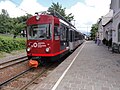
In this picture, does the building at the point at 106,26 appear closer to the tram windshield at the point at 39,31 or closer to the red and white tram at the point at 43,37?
the red and white tram at the point at 43,37

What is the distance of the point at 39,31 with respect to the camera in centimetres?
1149

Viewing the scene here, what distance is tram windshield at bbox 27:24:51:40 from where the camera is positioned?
11292 mm

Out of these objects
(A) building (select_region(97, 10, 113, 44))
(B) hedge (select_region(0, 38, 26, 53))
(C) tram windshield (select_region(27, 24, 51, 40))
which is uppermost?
(A) building (select_region(97, 10, 113, 44))

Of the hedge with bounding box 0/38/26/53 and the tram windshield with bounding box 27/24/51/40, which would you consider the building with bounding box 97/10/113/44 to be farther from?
the tram windshield with bounding box 27/24/51/40

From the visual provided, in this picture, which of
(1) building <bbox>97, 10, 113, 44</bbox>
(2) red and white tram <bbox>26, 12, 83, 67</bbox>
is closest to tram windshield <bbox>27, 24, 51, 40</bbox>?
(2) red and white tram <bbox>26, 12, 83, 67</bbox>

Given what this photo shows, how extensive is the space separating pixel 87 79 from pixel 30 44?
4930 mm

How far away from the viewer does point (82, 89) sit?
6.37 metres

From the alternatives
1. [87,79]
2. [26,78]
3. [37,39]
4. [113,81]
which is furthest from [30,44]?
[113,81]

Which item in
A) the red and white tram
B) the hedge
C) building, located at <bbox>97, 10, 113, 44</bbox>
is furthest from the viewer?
building, located at <bbox>97, 10, 113, 44</bbox>

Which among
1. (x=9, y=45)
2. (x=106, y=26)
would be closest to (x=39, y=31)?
(x=9, y=45)

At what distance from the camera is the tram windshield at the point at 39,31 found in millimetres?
11292

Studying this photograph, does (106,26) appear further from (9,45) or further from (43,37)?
(43,37)

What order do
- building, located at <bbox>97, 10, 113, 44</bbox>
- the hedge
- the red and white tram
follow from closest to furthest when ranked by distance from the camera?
the red and white tram
the hedge
building, located at <bbox>97, 10, 113, 44</bbox>

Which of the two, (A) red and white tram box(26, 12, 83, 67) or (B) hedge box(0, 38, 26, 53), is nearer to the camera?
(A) red and white tram box(26, 12, 83, 67)
